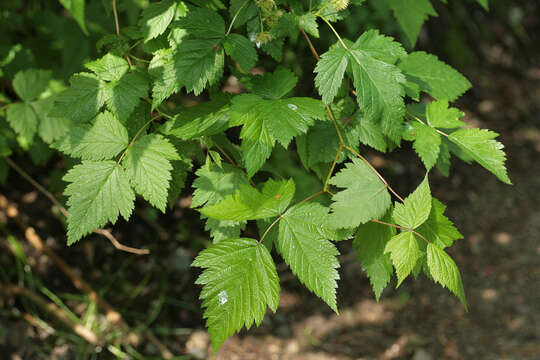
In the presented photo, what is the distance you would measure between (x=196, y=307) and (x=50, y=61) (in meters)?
1.41

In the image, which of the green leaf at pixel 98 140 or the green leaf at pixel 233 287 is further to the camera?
the green leaf at pixel 98 140

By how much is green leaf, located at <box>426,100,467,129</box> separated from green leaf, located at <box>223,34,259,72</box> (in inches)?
17.0

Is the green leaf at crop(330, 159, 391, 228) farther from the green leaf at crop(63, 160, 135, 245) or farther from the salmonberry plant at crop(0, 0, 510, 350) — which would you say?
the green leaf at crop(63, 160, 135, 245)

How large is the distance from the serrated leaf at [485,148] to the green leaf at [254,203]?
0.41 m

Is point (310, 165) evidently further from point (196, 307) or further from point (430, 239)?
point (196, 307)

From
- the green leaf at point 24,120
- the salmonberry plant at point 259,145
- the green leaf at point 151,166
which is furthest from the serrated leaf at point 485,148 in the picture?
the green leaf at point 24,120

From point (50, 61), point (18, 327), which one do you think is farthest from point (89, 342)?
point (50, 61)

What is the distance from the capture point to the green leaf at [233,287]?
859 millimetres

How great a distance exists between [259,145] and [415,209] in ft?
1.15

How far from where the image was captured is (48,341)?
Result: 80.7 inches

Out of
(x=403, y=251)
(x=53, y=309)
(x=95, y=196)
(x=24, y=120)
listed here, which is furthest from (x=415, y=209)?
(x=53, y=309)

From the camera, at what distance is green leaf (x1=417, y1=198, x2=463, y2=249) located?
0.95 m

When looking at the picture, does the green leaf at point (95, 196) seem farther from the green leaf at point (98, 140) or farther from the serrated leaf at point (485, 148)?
the serrated leaf at point (485, 148)

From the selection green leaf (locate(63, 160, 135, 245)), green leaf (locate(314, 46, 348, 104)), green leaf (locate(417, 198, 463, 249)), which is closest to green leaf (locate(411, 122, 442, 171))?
green leaf (locate(417, 198, 463, 249))
